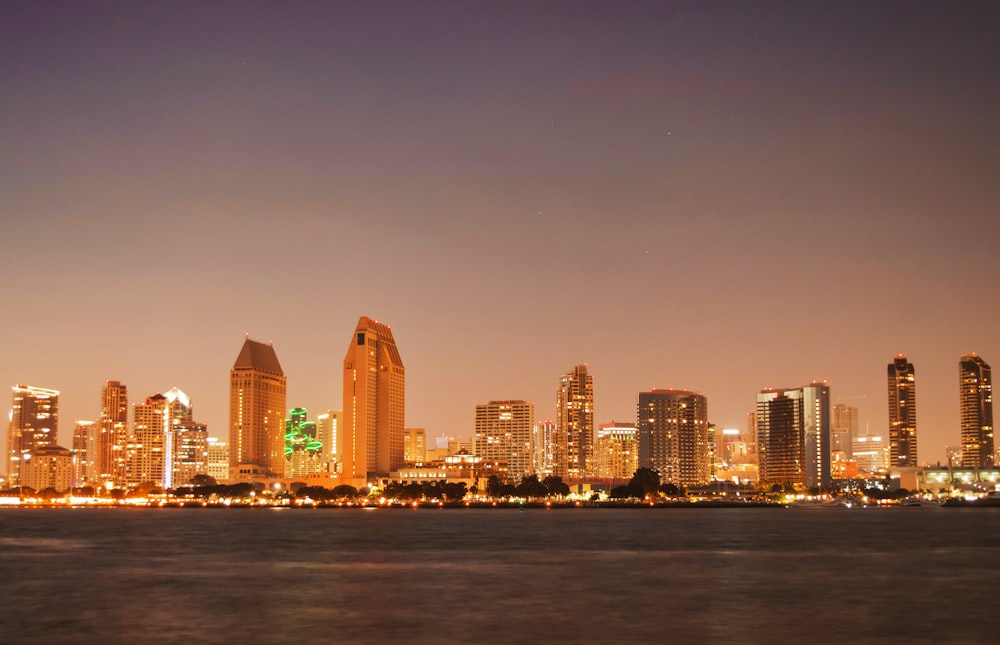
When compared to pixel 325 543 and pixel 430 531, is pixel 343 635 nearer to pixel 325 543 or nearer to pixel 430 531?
pixel 325 543

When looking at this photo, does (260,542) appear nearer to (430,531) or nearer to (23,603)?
(430,531)

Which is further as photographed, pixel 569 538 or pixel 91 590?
pixel 569 538

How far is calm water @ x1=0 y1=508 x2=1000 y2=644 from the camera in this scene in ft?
159

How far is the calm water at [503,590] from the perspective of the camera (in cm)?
4841

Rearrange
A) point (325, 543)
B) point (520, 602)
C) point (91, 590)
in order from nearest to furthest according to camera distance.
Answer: point (520, 602)
point (91, 590)
point (325, 543)

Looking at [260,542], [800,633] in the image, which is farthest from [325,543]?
[800,633]

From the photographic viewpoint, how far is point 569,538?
118 m

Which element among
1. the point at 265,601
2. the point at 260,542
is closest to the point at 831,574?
the point at 265,601

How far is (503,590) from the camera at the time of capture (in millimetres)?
64438

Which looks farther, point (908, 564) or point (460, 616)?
point (908, 564)

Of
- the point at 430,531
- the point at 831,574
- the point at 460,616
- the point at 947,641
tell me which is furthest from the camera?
the point at 430,531

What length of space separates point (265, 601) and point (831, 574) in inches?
1494

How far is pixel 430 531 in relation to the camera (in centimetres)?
13862

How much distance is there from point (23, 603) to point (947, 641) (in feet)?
151
